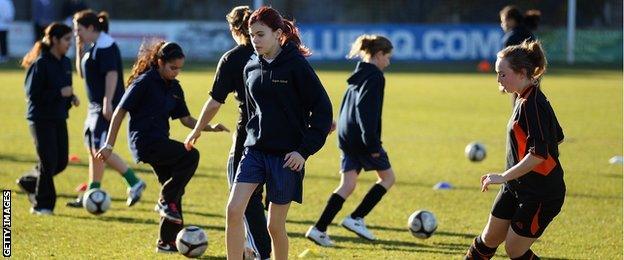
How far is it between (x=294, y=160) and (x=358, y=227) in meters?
2.76

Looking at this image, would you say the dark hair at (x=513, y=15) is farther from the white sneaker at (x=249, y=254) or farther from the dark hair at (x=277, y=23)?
the dark hair at (x=277, y=23)

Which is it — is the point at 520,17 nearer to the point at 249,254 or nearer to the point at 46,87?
the point at 46,87

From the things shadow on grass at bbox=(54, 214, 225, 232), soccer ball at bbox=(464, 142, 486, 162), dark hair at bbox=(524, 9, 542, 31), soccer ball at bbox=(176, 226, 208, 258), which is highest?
dark hair at bbox=(524, 9, 542, 31)

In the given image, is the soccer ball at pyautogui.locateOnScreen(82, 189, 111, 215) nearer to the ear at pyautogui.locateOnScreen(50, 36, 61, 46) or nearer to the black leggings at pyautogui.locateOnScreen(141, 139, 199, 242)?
the ear at pyautogui.locateOnScreen(50, 36, 61, 46)

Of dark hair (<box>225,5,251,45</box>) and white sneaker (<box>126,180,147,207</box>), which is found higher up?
dark hair (<box>225,5,251,45</box>)

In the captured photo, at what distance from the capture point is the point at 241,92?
7.53 m

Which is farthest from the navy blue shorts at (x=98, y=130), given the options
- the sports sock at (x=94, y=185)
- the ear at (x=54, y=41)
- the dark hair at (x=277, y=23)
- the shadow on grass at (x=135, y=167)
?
the dark hair at (x=277, y=23)

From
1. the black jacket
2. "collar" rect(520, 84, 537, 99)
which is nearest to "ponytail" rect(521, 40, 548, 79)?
"collar" rect(520, 84, 537, 99)

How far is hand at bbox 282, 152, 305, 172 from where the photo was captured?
6.55m

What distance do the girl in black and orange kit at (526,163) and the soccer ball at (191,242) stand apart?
7.38 feet

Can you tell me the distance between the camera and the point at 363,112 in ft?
29.0

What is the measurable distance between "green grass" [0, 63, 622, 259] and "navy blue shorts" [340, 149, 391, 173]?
1.90 feet

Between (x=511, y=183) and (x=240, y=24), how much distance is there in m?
2.16

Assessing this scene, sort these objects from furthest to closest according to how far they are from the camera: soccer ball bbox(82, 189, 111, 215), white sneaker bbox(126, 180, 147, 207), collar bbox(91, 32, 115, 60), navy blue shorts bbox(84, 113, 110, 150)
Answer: navy blue shorts bbox(84, 113, 110, 150), collar bbox(91, 32, 115, 60), white sneaker bbox(126, 180, 147, 207), soccer ball bbox(82, 189, 111, 215)
